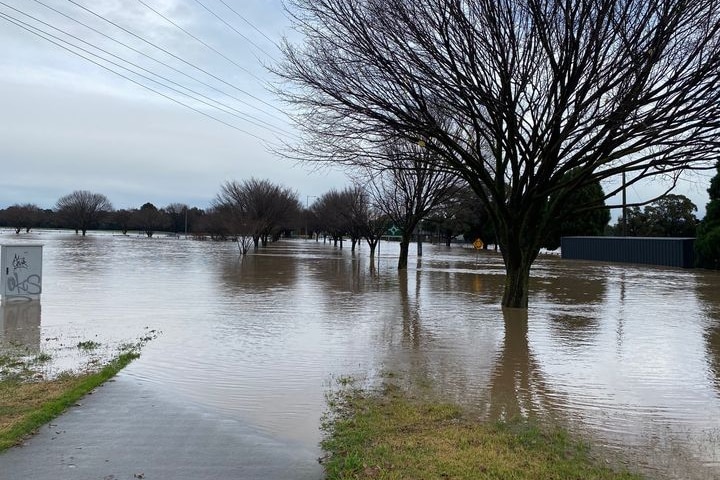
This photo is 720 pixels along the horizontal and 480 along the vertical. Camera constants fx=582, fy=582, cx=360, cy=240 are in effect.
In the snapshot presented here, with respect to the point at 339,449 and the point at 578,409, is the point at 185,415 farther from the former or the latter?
the point at 578,409

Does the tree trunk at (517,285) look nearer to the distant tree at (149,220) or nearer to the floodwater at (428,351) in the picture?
the floodwater at (428,351)

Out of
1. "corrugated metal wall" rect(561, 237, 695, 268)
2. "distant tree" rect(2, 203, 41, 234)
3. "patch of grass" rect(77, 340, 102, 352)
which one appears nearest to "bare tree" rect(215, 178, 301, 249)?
"corrugated metal wall" rect(561, 237, 695, 268)

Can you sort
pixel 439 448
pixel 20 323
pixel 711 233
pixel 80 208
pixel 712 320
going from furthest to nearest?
pixel 80 208, pixel 711 233, pixel 712 320, pixel 20 323, pixel 439 448

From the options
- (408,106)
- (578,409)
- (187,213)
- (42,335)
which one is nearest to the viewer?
(578,409)

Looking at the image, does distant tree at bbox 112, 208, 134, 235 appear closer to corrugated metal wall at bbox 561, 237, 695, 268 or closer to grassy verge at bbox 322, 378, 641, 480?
corrugated metal wall at bbox 561, 237, 695, 268

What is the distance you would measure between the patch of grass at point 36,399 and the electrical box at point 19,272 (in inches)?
321

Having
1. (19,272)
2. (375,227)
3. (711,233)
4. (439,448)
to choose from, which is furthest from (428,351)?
(375,227)

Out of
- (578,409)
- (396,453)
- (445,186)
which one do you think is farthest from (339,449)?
(445,186)

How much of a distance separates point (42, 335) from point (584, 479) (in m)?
8.44

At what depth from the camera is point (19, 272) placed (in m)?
13.7

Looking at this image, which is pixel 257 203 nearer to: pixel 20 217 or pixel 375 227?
pixel 375 227

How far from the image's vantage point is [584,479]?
388 cm

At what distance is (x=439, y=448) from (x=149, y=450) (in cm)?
216

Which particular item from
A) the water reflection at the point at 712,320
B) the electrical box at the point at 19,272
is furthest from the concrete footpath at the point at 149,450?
the electrical box at the point at 19,272
